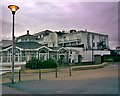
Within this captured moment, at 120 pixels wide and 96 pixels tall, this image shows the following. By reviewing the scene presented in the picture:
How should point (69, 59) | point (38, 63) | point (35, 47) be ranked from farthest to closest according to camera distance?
1. point (69, 59)
2. point (35, 47)
3. point (38, 63)

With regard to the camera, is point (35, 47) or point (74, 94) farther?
point (35, 47)

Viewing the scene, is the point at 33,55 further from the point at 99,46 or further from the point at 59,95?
the point at 59,95

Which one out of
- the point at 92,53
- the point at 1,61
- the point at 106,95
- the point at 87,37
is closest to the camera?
the point at 106,95

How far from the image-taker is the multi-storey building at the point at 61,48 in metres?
46.5

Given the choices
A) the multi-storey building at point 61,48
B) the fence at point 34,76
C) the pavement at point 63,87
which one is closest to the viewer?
the pavement at point 63,87

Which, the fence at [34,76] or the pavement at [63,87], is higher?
the pavement at [63,87]

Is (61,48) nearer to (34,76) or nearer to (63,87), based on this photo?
(34,76)

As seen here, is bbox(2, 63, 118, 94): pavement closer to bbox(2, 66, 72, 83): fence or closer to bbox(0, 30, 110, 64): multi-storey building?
bbox(2, 66, 72, 83): fence

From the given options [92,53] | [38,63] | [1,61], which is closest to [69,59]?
[92,53]

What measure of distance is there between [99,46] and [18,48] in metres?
28.4

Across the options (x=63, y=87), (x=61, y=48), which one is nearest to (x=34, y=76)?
(x=63, y=87)

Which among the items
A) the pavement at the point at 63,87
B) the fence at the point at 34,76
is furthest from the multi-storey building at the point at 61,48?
the pavement at the point at 63,87

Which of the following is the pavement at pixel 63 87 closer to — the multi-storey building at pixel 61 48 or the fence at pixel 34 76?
the fence at pixel 34 76

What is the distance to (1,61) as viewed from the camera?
1789 inches
